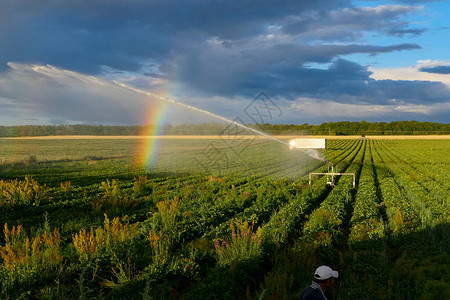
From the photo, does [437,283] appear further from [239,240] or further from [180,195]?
[180,195]

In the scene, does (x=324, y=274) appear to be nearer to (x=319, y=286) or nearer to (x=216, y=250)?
(x=319, y=286)

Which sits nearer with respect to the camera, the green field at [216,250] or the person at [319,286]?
the person at [319,286]

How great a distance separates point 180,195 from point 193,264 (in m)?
9.44

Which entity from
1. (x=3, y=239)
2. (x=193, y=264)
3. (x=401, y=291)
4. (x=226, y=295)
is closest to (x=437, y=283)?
(x=401, y=291)

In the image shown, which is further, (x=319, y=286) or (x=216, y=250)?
(x=216, y=250)

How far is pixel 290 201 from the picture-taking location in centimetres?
1577

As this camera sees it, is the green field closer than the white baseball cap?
No

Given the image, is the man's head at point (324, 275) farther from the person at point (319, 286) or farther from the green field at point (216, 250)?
the green field at point (216, 250)

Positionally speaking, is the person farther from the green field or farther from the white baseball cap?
the green field

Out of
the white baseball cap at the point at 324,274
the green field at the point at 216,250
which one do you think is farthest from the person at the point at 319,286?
the green field at the point at 216,250

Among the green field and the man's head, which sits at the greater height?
the man's head

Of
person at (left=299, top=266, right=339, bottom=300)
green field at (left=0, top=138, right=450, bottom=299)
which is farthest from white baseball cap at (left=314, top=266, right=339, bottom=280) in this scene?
green field at (left=0, top=138, right=450, bottom=299)

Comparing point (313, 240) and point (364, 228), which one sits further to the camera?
point (364, 228)

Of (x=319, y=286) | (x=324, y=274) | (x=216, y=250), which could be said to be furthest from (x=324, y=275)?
(x=216, y=250)
